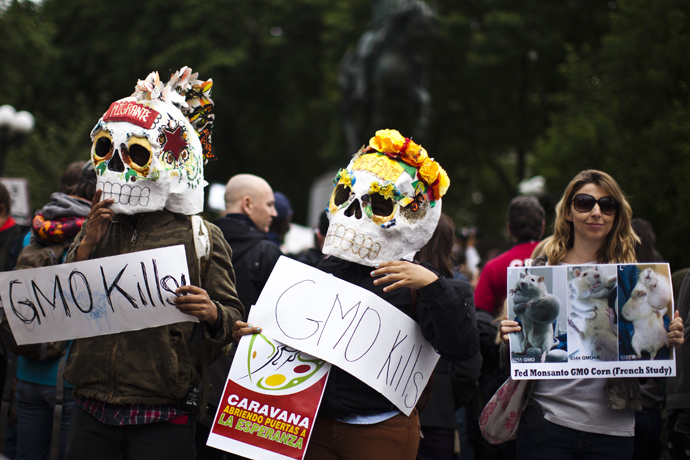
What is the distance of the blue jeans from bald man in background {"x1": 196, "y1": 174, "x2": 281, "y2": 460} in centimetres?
75

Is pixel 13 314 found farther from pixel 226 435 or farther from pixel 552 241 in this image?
pixel 552 241

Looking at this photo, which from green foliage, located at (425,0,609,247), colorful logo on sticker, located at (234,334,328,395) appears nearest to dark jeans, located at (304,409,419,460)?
colorful logo on sticker, located at (234,334,328,395)

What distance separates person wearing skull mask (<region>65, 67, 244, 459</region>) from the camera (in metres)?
2.74

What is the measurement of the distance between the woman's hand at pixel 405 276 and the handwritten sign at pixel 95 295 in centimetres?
78

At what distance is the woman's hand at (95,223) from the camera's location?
9.23 feet

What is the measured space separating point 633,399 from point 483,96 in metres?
18.2

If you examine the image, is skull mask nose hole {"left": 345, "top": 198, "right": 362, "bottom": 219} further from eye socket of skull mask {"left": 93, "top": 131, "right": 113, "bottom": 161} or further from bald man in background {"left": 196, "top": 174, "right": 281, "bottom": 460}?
bald man in background {"left": 196, "top": 174, "right": 281, "bottom": 460}

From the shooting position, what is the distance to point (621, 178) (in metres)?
11.6

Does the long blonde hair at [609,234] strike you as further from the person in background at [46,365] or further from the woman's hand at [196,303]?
the person in background at [46,365]

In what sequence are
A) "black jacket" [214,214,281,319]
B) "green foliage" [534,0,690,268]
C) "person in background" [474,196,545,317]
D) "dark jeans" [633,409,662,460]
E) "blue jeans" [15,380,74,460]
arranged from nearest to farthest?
"blue jeans" [15,380,74,460] < "dark jeans" [633,409,662,460] < "black jacket" [214,214,281,319] < "person in background" [474,196,545,317] < "green foliage" [534,0,690,268]

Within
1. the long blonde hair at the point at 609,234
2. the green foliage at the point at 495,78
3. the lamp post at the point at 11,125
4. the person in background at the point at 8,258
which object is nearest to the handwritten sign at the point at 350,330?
the long blonde hair at the point at 609,234

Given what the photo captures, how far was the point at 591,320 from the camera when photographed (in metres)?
2.99

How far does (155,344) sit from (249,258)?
51.1 inches

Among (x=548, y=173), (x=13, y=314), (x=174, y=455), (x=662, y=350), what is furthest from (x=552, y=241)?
(x=548, y=173)
